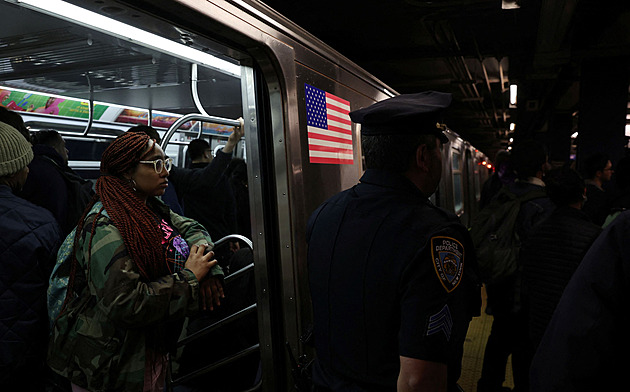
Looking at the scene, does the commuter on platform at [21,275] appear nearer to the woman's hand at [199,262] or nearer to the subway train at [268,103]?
the woman's hand at [199,262]

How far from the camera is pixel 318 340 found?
158 centimetres

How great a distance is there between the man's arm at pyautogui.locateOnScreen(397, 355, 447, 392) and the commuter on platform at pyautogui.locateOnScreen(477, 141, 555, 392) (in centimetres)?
205

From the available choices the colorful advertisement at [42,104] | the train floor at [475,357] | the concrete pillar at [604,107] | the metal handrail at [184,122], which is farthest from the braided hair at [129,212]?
the concrete pillar at [604,107]

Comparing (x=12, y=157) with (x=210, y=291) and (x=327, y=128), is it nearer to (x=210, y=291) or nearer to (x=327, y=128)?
(x=210, y=291)

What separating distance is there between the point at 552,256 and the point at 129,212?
81.0 inches

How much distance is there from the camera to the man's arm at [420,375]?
124cm

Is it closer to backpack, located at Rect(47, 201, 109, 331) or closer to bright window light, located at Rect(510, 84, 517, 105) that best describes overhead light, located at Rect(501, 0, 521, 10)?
backpack, located at Rect(47, 201, 109, 331)

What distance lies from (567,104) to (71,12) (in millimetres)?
13210

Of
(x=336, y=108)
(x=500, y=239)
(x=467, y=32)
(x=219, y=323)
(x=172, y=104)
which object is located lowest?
(x=219, y=323)

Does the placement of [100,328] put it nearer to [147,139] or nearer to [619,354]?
[147,139]

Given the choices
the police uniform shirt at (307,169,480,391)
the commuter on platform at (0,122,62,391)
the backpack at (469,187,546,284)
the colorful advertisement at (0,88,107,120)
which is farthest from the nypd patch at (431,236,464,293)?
the colorful advertisement at (0,88,107,120)

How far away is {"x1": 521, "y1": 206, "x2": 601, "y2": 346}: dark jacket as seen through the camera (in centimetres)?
236

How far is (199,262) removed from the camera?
1949 mm

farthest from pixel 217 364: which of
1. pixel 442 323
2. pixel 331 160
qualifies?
pixel 442 323
